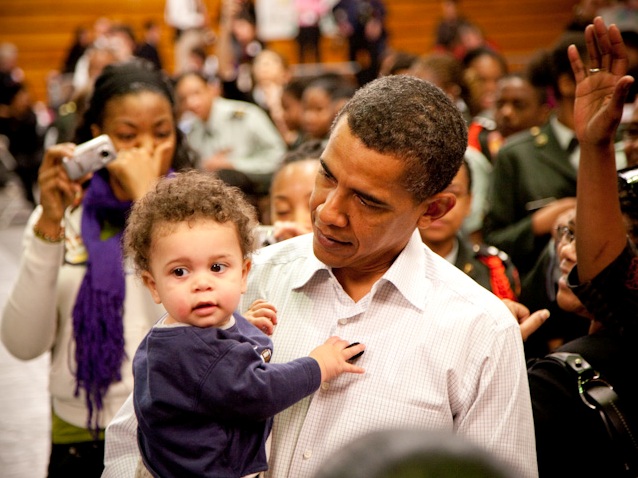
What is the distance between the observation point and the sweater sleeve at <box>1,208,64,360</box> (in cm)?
233

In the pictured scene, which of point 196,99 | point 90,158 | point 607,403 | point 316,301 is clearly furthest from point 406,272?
point 196,99

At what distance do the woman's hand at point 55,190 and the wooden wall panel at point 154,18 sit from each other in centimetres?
1327

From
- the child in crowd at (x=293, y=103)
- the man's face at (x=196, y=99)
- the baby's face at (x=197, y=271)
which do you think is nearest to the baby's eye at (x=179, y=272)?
the baby's face at (x=197, y=271)

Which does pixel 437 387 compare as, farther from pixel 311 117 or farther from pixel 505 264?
pixel 311 117

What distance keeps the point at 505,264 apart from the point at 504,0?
1390 cm

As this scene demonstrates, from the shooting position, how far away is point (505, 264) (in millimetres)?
3084

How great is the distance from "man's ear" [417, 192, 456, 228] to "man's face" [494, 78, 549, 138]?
372 cm

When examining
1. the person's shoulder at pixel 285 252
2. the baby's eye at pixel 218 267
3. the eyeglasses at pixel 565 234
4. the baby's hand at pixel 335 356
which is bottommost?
the eyeglasses at pixel 565 234

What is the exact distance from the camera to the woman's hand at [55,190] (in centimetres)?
238

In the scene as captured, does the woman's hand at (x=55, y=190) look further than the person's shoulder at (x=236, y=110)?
No

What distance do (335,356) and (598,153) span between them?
0.88 meters

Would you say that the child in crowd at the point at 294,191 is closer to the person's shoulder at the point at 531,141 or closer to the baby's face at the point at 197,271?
Result: the baby's face at the point at 197,271

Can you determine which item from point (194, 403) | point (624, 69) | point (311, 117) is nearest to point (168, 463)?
point (194, 403)

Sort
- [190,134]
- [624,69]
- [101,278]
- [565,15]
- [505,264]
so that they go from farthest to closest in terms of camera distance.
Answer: [565,15] → [190,134] → [505,264] → [101,278] → [624,69]
